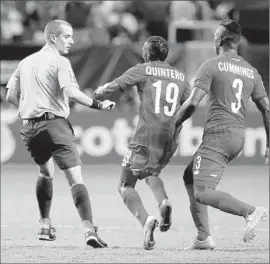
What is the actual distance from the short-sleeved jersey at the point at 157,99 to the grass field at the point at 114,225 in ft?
3.83

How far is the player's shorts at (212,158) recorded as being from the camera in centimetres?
833

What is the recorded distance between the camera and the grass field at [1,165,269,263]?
320 inches

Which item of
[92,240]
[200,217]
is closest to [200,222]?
[200,217]

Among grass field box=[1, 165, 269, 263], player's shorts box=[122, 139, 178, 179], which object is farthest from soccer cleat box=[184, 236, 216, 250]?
player's shorts box=[122, 139, 178, 179]

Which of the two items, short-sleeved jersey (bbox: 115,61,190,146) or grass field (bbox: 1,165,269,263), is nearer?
grass field (bbox: 1,165,269,263)

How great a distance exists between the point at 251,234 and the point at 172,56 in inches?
376

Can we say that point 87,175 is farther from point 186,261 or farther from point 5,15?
point 186,261

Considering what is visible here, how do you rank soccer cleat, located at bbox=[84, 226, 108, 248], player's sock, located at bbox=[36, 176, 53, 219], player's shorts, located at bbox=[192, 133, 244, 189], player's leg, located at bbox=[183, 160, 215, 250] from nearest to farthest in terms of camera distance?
player's shorts, located at bbox=[192, 133, 244, 189] < soccer cleat, located at bbox=[84, 226, 108, 248] < player's leg, located at bbox=[183, 160, 215, 250] < player's sock, located at bbox=[36, 176, 53, 219]

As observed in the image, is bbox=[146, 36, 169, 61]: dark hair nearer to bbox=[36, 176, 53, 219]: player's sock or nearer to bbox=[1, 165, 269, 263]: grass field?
bbox=[36, 176, 53, 219]: player's sock

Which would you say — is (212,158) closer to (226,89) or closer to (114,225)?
(226,89)

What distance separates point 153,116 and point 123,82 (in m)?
0.49

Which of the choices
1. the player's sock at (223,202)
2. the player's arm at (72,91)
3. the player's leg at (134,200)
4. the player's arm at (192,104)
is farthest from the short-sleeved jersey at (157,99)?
the player's sock at (223,202)

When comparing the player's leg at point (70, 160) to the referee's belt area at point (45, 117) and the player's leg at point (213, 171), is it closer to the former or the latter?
the referee's belt area at point (45, 117)

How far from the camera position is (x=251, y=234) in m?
7.84
